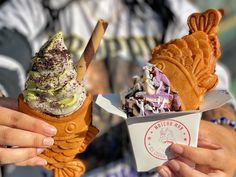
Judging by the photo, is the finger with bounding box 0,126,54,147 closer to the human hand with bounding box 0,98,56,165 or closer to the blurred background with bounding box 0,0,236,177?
the human hand with bounding box 0,98,56,165

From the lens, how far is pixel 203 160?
0.85 metres

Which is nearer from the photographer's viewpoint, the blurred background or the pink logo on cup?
the pink logo on cup

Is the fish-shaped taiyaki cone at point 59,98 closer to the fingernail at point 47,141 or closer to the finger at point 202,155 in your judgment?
the fingernail at point 47,141

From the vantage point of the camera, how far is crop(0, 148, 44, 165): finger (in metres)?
0.84

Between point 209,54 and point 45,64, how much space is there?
25 cm

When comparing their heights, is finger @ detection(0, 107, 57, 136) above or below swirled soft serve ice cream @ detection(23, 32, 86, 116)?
below

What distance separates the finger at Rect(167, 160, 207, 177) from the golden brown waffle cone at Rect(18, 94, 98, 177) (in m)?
0.12

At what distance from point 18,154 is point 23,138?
31 millimetres

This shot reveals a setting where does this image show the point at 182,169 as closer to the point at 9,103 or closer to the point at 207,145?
the point at 207,145

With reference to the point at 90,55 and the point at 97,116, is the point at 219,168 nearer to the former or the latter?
the point at 90,55

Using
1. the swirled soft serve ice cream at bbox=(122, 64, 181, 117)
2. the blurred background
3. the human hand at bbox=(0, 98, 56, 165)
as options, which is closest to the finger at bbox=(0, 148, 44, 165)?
the human hand at bbox=(0, 98, 56, 165)

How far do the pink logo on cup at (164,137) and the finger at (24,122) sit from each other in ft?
0.47

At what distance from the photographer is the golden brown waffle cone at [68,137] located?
32.7 inches

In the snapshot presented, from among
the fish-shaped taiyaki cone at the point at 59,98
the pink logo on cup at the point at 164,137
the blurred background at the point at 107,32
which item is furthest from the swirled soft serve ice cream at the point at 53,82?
the blurred background at the point at 107,32
